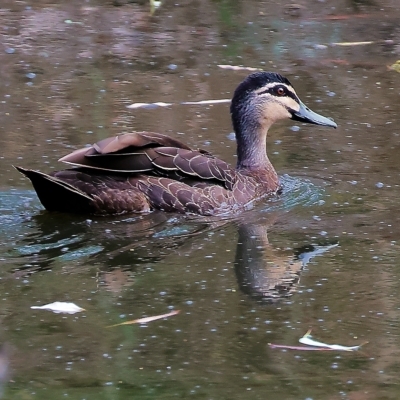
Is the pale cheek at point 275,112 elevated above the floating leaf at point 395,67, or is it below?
above

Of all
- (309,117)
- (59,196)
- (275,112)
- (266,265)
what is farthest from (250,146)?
(266,265)

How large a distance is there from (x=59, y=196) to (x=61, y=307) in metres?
1.78

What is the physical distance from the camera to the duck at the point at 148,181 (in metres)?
7.79

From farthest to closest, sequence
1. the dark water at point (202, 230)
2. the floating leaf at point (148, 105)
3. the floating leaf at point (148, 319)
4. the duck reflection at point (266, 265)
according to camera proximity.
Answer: the floating leaf at point (148, 105) < the duck reflection at point (266, 265) < the floating leaf at point (148, 319) < the dark water at point (202, 230)

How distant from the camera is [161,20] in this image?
13.2 meters

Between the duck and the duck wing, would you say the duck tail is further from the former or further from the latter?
the duck wing

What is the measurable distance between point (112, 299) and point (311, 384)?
151cm

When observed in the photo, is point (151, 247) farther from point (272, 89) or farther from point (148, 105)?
point (148, 105)

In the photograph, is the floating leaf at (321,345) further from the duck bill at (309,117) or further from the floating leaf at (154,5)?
the floating leaf at (154,5)

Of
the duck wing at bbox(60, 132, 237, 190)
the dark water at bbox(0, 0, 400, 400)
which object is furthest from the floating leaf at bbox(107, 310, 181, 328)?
the duck wing at bbox(60, 132, 237, 190)

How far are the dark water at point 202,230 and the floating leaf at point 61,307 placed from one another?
0.19 feet

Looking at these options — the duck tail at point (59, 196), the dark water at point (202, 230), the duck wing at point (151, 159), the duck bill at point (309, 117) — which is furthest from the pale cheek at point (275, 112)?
the duck tail at point (59, 196)

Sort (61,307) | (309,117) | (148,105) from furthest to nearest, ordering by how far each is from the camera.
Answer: (148,105) → (309,117) → (61,307)

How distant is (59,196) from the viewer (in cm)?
776
